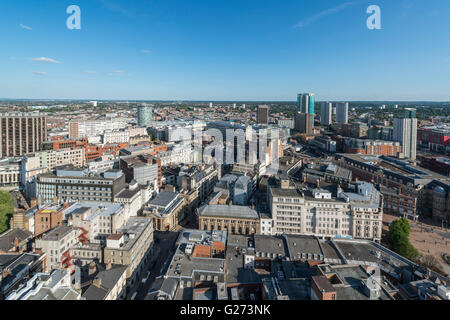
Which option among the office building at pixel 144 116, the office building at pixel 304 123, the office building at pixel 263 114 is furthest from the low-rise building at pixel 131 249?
the office building at pixel 263 114

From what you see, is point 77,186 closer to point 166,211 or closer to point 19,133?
point 166,211

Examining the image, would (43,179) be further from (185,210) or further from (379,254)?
(379,254)

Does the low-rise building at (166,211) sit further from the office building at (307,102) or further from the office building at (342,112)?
the office building at (307,102)

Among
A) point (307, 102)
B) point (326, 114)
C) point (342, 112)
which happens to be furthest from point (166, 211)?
point (307, 102)

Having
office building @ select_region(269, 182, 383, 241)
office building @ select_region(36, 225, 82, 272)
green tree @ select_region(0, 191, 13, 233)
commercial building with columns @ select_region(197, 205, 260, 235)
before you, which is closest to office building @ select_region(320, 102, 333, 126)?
office building @ select_region(269, 182, 383, 241)

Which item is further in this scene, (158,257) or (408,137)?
(408,137)
